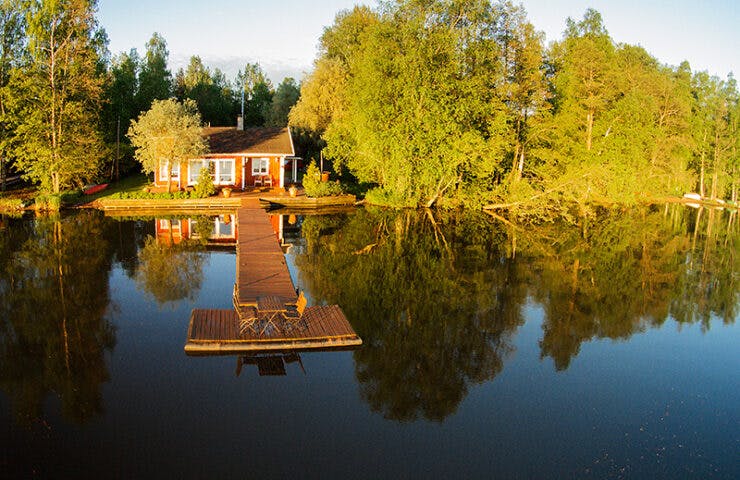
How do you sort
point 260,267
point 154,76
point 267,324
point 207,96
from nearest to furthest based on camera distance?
point 267,324
point 260,267
point 154,76
point 207,96

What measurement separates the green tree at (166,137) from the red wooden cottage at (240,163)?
1.85 metres

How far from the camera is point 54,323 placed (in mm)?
13453

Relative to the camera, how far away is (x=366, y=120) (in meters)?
35.3

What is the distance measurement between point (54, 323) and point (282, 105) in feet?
152

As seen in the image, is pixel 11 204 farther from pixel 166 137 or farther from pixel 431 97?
pixel 431 97

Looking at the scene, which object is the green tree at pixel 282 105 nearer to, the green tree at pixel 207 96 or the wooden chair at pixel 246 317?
the green tree at pixel 207 96

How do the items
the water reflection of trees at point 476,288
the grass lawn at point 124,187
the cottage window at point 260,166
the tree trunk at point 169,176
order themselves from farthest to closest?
the cottage window at point 260,166 < the tree trunk at point 169,176 < the grass lawn at point 124,187 < the water reflection of trees at point 476,288

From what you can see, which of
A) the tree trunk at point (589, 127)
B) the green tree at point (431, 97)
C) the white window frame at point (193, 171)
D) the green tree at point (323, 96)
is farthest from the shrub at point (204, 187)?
the tree trunk at point (589, 127)

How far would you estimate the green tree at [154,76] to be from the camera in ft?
165

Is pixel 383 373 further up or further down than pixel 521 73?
further down

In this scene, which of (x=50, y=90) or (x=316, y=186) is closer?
(x=50, y=90)

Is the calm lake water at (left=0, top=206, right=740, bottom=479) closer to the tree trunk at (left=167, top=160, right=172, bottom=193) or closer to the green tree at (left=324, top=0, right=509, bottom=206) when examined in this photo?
the green tree at (left=324, top=0, right=509, bottom=206)

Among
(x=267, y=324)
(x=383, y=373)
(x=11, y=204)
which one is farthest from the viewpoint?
(x=11, y=204)

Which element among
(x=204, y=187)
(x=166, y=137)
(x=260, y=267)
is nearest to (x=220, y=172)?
(x=204, y=187)
